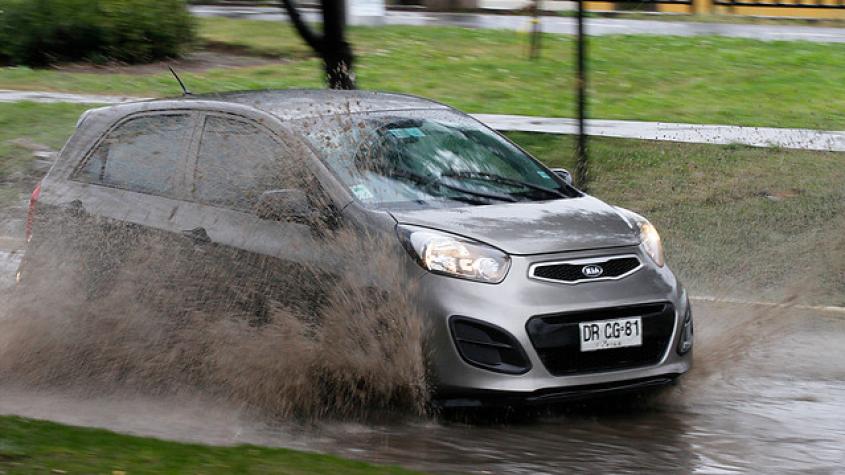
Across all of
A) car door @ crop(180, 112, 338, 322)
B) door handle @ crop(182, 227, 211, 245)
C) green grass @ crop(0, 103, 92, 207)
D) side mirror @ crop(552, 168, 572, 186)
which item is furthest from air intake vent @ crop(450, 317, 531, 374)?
green grass @ crop(0, 103, 92, 207)

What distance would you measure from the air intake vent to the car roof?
169cm

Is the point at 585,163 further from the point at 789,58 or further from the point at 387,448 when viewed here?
the point at 789,58

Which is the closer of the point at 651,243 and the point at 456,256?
the point at 456,256

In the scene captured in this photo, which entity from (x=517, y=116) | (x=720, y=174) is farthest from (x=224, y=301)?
(x=517, y=116)

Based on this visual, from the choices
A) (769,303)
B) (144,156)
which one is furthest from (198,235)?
(769,303)

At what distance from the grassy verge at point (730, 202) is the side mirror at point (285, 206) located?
3.94 metres

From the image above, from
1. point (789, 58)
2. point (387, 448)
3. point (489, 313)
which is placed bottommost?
point (789, 58)

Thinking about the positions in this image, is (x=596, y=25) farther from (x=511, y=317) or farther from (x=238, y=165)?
(x=511, y=317)

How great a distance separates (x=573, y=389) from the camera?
265 inches

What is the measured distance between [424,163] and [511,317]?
4.20 feet

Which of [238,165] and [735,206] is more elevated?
[238,165]

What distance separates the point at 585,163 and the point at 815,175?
2.44m

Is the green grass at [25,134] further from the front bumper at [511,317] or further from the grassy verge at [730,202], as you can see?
the front bumper at [511,317]

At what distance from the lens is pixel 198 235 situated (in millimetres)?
7465
